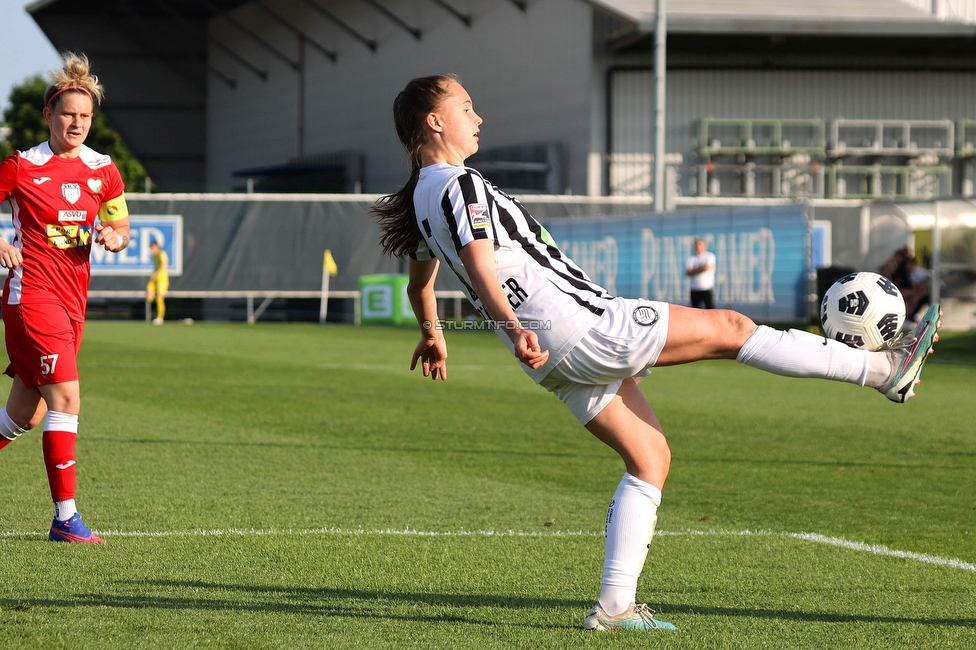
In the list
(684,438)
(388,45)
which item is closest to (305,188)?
(388,45)

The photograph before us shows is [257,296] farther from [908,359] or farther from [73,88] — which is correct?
[908,359]

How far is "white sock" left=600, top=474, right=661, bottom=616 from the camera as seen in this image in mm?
4246

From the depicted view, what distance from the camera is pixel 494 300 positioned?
3.96m

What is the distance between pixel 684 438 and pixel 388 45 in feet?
123

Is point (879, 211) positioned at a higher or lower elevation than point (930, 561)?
higher

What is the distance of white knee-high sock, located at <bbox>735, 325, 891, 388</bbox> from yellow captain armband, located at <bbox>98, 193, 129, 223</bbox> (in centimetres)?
343

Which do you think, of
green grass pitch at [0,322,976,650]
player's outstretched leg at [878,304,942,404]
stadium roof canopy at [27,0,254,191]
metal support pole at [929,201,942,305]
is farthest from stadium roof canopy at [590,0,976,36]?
player's outstretched leg at [878,304,942,404]

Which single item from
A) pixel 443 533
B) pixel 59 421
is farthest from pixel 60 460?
pixel 443 533

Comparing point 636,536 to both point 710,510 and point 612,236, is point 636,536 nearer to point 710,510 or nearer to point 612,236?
point 710,510

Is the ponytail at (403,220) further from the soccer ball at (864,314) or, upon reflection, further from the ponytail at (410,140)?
the soccer ball at (864,314)

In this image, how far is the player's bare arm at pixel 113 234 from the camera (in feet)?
19.8

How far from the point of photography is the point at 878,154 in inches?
1462

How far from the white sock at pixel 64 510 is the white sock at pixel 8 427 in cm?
43

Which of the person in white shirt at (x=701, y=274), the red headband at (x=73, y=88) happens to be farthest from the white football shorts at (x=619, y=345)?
the person in white shirt at (x=701, y=274)
